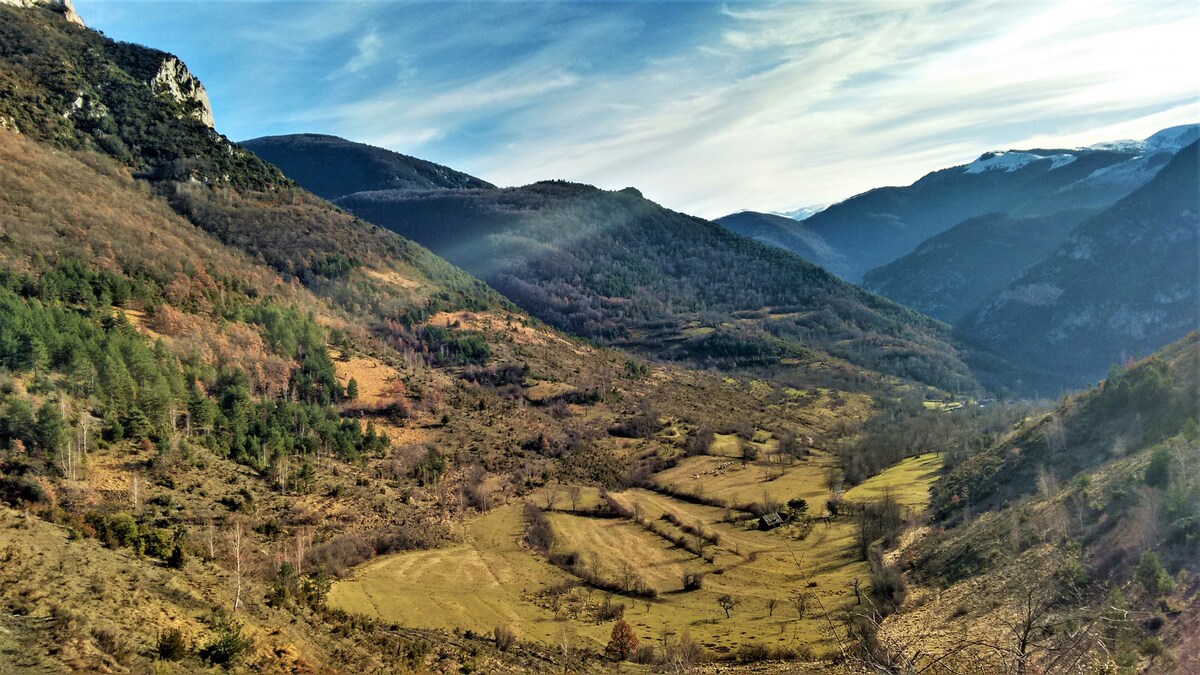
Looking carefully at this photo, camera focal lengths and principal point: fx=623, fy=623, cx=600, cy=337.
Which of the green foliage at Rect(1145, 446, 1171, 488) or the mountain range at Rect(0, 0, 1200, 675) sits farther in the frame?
the green foliage at Rect(1145, 446, 1171, 488)

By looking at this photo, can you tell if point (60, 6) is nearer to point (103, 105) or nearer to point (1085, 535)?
point (103, 105)

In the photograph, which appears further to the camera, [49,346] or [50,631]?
[49,346]

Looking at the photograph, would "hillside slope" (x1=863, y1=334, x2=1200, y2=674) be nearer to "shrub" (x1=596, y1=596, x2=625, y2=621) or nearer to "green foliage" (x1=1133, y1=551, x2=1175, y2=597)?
"green foliage" (x1=1133, y1=551, x2=1175, y2=597)

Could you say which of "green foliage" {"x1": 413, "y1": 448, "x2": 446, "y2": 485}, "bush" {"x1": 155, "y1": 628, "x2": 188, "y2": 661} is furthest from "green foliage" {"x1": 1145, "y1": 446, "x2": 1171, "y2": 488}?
"green foliage" {"x1": 413, "y1": 448, "x2": 446, "y2": 485}

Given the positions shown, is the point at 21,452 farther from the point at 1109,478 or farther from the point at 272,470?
the point at 1109,478

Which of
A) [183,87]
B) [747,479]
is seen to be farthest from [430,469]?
[183,87]

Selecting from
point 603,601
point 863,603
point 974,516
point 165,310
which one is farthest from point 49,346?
point 974,516
